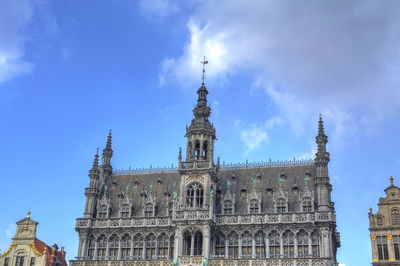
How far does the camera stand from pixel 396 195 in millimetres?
60750

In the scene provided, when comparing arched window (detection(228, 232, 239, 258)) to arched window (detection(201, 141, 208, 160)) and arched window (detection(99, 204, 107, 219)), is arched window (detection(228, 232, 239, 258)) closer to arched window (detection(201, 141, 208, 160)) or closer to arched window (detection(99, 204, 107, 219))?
arched window (detection(201, 141, 208, 160))

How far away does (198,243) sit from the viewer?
211 feet

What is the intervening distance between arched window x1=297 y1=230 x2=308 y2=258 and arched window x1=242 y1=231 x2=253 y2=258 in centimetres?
544

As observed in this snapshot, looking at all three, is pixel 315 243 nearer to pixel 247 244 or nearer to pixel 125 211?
pixel 247 244

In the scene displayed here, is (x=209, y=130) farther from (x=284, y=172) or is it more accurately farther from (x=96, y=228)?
(x=96, y=228)

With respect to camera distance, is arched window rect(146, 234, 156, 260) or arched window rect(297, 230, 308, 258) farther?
arched window rect(146, 234, 156, 260)

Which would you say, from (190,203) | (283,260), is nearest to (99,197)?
(190,203)

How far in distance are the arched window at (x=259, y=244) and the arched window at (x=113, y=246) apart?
56.3ft

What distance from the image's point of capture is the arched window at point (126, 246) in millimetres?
67375

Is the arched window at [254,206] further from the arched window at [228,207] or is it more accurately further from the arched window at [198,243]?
the arched window at [198,243]

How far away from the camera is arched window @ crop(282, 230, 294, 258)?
6256 cm

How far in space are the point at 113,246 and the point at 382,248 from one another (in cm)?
3135

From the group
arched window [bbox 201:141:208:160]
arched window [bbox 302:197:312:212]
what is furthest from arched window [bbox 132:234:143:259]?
arched window [bbox 302:197:312:212]

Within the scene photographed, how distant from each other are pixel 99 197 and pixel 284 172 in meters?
24.2
